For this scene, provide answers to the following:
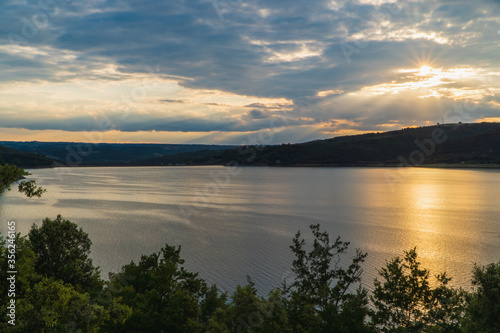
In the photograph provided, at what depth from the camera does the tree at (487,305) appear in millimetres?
19594

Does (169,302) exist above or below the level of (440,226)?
above

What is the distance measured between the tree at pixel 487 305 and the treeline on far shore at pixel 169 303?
1.9 inches

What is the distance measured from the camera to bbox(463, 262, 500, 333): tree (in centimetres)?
1959

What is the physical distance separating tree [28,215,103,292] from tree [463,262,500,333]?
24.6 meters

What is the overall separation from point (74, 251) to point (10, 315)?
15800 millimetres

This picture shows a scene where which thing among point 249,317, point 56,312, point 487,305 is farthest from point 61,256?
point 487,305

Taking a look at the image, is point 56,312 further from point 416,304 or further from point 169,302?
point 416,304

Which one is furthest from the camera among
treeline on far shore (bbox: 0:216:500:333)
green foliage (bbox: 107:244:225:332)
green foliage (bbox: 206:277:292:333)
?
green foliage (bbox: 107:244:225:332)

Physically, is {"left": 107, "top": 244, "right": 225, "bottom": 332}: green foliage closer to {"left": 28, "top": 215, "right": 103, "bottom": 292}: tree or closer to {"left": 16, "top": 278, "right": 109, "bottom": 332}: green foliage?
{"left": 28, "top": 215, "right": 103, "bottom": 292}: tree

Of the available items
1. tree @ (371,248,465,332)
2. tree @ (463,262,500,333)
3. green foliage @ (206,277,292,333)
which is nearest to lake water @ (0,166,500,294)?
tree @ (371,248,465,332)

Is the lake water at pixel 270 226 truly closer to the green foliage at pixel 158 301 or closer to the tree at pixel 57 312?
the green foliage at pixel 158 301

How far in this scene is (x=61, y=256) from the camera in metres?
26.8

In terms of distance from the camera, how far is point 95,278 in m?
27.5

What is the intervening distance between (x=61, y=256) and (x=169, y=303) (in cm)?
1090
